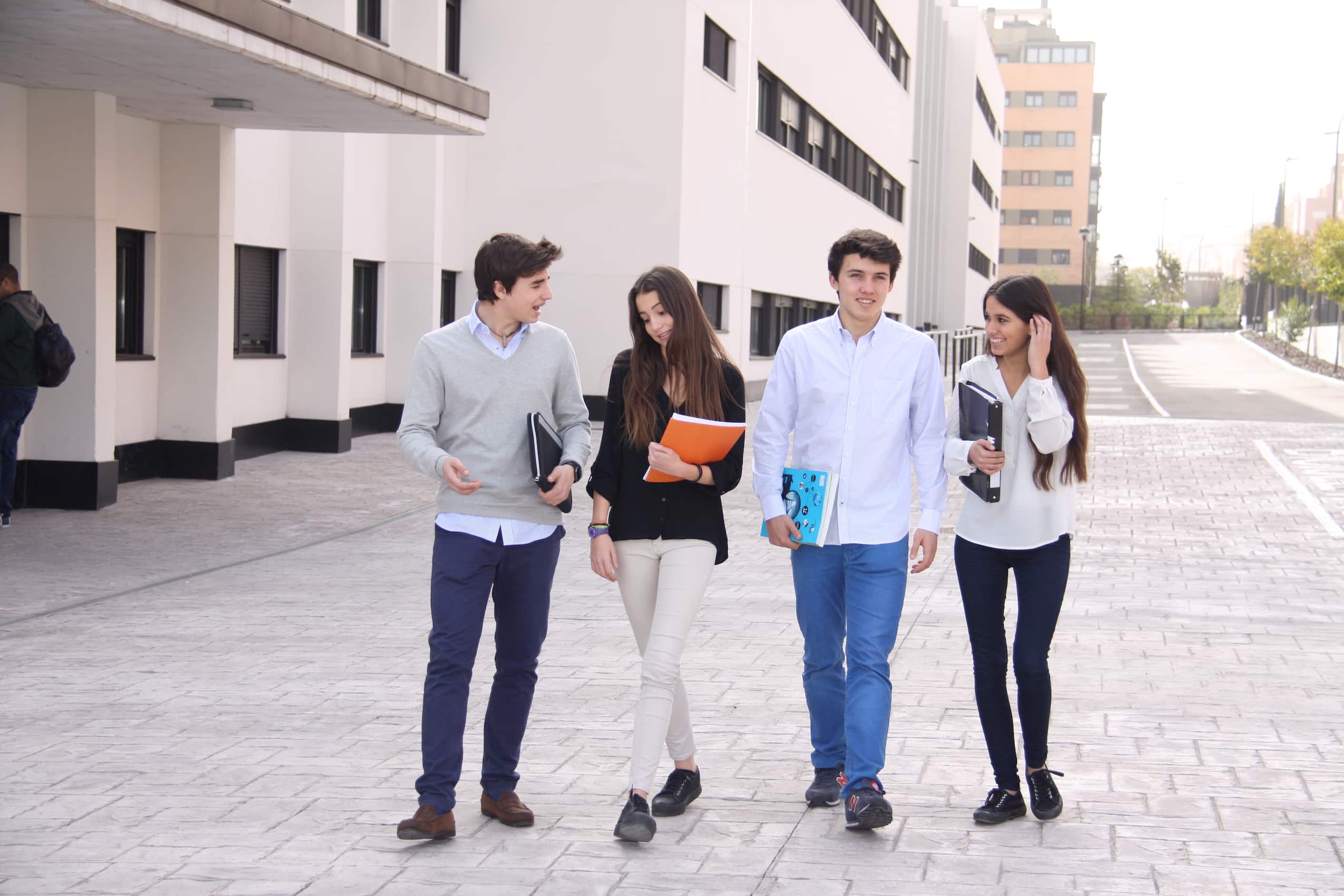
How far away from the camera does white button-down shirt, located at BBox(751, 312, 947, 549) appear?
4.72 m

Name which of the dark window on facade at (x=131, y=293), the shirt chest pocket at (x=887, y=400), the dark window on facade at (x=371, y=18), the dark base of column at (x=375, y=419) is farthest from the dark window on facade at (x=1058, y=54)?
the shirt chest pocket at (x=887, y=400)

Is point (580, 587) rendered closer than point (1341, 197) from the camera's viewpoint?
Yes

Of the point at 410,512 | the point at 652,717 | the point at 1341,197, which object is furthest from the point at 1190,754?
the point at 1341,197

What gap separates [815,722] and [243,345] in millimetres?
13618

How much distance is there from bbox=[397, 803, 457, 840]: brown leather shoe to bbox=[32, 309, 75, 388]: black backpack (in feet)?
25.2

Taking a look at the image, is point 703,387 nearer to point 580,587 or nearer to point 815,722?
point 815,722

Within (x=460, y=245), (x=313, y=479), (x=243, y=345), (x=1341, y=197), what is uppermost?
(x=1341, y=197)

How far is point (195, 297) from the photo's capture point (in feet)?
48.2

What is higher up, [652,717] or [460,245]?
[460,245]

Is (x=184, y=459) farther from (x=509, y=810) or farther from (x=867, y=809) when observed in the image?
(x=867, y=809)

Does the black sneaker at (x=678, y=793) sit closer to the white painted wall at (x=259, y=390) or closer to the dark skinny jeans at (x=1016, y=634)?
the dark skinny jeans at (x=1016, y=634)

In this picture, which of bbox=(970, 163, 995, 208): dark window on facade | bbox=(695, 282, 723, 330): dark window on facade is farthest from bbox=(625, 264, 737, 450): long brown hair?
bbox=(970, 163, 995, 208): dark window on facade

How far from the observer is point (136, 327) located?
14688 mm

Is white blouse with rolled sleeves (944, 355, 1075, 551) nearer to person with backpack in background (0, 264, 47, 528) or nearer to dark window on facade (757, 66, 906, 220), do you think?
person with backpack in background (0, 264, 47, 528)
